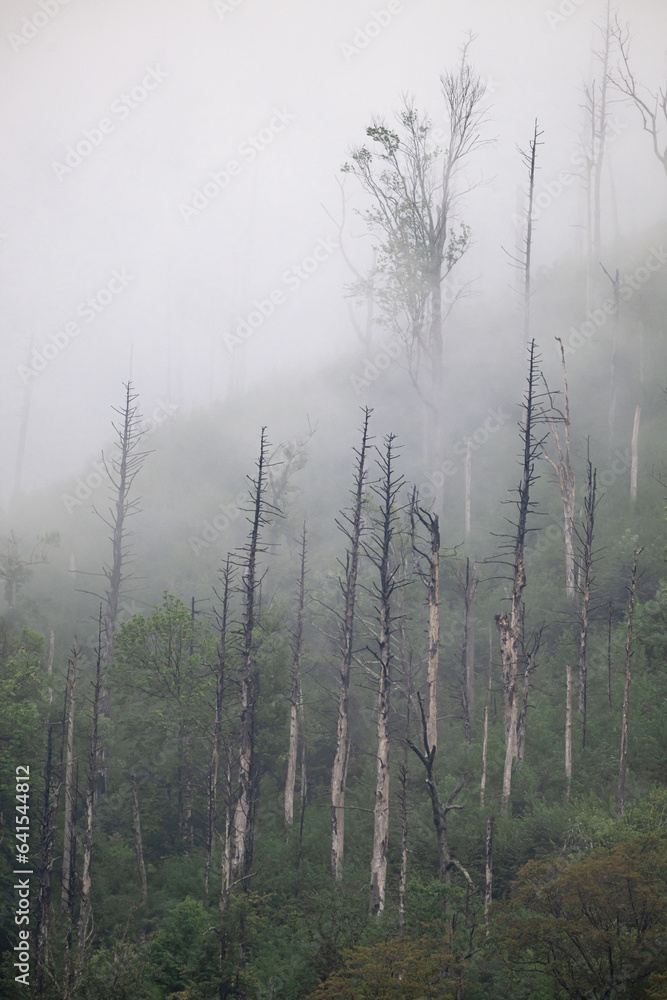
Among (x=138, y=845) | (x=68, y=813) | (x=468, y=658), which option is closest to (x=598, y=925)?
(x=468, y=658)

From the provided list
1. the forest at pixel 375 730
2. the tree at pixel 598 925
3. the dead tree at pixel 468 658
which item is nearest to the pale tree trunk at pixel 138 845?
the forest at pixel 375 730

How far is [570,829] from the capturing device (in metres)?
17.9

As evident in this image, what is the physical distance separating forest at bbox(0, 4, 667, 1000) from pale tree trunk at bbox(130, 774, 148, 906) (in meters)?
0.17

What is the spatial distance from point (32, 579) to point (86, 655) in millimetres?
10087

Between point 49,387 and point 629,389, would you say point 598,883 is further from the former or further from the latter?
point 49,387

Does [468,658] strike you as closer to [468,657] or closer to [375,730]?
[468,657]

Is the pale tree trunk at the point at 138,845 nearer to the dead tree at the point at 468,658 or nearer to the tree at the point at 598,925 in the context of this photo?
the dead tree at the point at 468,658

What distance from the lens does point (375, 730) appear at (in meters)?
28.1

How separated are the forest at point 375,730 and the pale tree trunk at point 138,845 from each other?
0.57 feet

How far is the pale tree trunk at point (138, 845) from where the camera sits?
21203 millimetres

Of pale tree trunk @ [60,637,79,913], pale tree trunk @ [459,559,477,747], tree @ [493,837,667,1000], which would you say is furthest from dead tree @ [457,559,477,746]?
pale tree trunk @ [60,637,79,913]

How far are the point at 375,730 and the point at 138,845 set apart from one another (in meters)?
9.97

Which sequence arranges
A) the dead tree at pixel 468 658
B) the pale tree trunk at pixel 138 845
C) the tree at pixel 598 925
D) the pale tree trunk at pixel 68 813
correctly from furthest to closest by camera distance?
the dead tree at pixel 468 658 → the pale tree trunk at pixel 138 845 → the pale tree trunk at pixel 68 813 → the tree at pixel 598 925

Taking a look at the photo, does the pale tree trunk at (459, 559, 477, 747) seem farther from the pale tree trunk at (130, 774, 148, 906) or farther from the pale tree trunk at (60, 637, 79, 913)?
the pale tree trunk at (60, 637, 79, 913)
